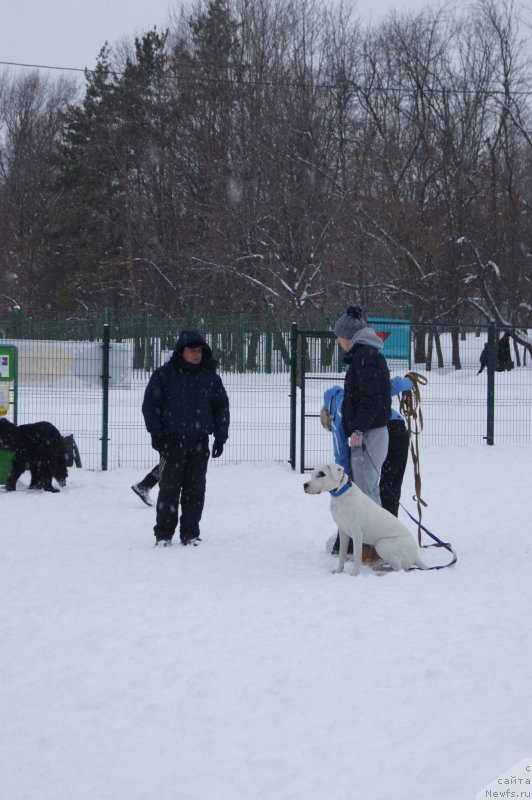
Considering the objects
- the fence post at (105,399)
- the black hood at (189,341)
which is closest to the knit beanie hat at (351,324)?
the black hood at (189,341)

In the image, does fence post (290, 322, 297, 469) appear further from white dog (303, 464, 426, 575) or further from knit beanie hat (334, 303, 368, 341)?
white dog (303, 464, 426, 575)

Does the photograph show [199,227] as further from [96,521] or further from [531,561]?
[531,561]

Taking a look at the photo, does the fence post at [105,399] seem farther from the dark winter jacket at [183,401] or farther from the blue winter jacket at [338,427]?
the blue winter jacket at [338,427]

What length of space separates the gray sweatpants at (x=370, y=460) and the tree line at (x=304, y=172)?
2200 centimetres

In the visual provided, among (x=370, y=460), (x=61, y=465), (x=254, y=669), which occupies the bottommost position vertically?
(x=254, y=669)

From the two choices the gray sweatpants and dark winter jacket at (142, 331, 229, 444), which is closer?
the gray sweatpants

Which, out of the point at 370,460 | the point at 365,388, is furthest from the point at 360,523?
the point at 365,388

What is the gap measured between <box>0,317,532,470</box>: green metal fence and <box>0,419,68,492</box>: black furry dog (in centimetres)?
134

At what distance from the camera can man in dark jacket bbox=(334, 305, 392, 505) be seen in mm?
6633

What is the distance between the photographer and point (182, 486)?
7.40 meters

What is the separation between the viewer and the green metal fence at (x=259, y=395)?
13.0m

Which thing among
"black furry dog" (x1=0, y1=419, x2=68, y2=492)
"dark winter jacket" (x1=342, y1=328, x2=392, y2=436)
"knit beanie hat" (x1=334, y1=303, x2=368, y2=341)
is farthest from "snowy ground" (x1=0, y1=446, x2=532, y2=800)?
"black furry dog" (x1=0, y1=419, x2=68, y2=492)

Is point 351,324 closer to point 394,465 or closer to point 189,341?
point 394,465

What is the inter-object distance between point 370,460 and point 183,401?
1.64 metres
